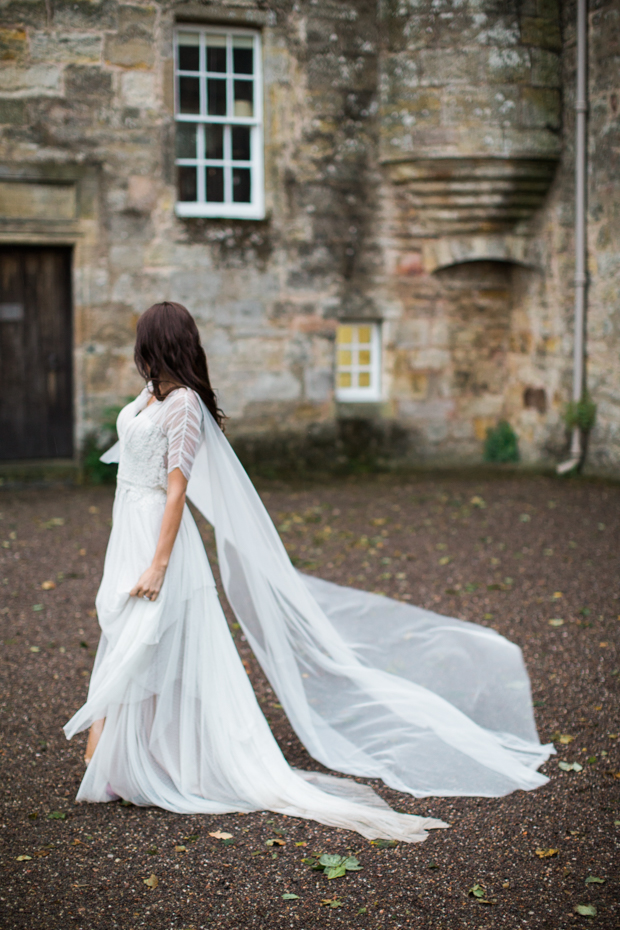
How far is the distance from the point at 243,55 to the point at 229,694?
29.3ft

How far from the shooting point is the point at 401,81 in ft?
34.1

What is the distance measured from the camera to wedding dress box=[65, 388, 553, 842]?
138 inches

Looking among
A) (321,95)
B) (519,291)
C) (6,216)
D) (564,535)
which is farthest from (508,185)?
(6,216)

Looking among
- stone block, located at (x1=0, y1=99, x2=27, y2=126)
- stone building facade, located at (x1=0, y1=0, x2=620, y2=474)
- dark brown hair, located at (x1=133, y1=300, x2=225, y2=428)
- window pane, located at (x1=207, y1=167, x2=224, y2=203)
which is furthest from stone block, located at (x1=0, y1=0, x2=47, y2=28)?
dark brown hair, located at (x1=133, y1=300, x2=225, y2=428)

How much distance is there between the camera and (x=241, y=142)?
419 inches

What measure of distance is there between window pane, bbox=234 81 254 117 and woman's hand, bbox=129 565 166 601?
8408 mm

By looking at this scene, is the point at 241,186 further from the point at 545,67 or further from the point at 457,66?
the point at 545,67

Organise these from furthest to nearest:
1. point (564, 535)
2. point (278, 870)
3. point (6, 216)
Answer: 1. point (6, 216)
2. point (564, 535)
3. point (278, 870)

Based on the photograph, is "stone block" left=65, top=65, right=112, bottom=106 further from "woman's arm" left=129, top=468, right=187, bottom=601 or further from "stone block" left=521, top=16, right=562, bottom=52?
"woman's arm" left=129, top=468, right=187, bottom=601

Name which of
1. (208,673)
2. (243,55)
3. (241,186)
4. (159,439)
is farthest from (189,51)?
(208,673)

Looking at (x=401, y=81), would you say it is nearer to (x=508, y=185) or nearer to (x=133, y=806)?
(x=508, y=185)

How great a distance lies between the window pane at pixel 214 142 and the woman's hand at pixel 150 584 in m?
8.13

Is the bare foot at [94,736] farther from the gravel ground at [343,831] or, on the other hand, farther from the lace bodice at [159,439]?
the lace bodice at [159,439]

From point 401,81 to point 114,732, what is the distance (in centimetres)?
892
